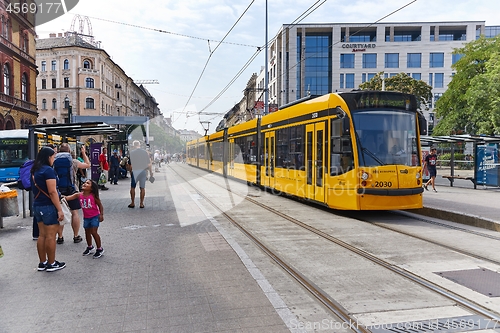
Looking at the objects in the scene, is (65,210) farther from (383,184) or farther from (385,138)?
(385,138)

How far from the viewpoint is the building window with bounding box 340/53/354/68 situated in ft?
203

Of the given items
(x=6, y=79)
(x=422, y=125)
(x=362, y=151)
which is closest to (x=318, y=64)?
(x=6, y=79)

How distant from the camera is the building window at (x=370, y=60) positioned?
203 feet

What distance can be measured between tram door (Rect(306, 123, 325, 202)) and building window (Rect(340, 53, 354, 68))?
53.1 meters

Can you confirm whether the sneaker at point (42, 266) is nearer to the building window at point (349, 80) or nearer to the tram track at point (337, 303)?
the tram track at point (337, 303)

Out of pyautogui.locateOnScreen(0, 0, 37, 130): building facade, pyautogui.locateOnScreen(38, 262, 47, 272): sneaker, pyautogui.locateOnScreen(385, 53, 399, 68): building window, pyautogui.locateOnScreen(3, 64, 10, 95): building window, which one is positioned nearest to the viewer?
pyautogui.locateOnScreen(38, 262, 47, 272): sneaker

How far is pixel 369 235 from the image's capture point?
27.7 feet

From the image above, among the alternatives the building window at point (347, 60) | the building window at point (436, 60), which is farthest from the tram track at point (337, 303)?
the building window at point (436, 60)

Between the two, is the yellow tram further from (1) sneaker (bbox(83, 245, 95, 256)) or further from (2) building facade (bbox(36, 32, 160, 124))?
(2) building facade (bbox(36, 32, 160, 124))

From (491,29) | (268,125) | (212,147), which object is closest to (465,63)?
(212,147)

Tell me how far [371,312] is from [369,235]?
4231mm

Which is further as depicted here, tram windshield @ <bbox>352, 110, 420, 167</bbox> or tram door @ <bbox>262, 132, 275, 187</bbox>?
tram door @ <bbox>262, 132, 275, 187</bbox>

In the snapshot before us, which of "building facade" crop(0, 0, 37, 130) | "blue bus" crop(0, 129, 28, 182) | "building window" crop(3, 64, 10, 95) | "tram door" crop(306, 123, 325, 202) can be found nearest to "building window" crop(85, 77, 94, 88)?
"building facade" crop(0, 0, 37, 130)

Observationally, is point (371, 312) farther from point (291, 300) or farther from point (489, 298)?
point (489, 298)
